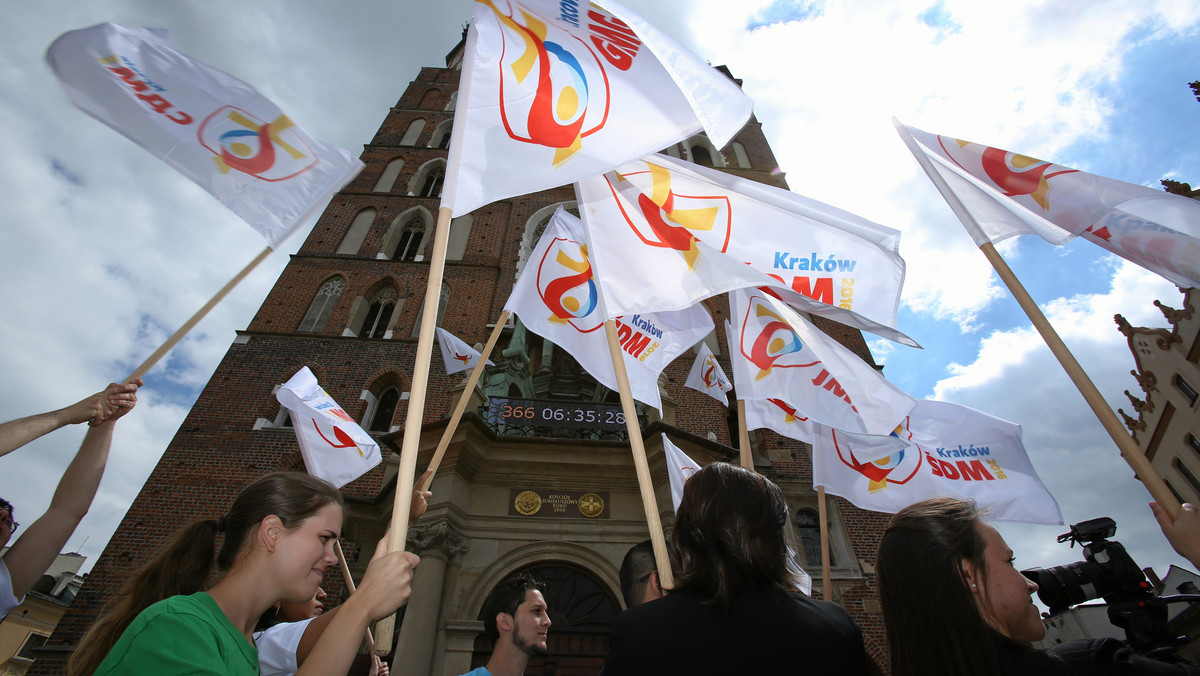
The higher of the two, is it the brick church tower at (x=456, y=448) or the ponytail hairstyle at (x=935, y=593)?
the brick church tower at (x=456, y=448)

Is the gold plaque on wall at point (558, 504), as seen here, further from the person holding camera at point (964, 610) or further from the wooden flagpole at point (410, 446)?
the person holding camera at point (964, 610)

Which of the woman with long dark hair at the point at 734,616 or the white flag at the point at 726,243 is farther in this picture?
the white flag at the point at 726,243

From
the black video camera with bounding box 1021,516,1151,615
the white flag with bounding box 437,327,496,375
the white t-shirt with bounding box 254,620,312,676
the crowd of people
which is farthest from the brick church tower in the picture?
the black video camera with bounding box 1021,516,1151,615

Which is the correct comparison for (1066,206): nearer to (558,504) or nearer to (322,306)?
(558,504)

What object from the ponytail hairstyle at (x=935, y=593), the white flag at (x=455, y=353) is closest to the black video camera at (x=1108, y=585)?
the ponytail hairstyle at (x=935, y=593)

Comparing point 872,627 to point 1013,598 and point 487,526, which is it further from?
point 1013,598

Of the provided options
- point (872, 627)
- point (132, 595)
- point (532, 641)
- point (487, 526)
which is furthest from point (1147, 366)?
point (132, 595)

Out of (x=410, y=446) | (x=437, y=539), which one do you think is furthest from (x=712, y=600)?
(x=437, y=539)

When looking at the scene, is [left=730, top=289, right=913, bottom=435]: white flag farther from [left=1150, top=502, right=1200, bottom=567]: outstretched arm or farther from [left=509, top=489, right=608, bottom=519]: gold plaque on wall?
[left=509, top=489, right=608, bottom=519]: gold plaque on wall

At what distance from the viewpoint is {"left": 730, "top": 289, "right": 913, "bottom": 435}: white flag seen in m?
4.95

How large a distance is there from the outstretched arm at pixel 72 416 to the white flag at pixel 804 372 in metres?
4.44

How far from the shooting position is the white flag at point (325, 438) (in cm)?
564

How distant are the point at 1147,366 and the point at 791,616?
3985cm

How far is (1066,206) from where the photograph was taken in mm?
3453
